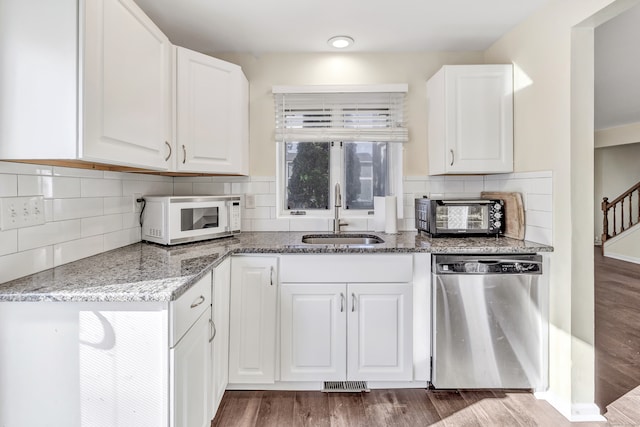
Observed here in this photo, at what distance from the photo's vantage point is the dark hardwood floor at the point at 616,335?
200cm

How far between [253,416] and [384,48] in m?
2.54

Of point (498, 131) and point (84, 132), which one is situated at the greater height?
point (498, 131)

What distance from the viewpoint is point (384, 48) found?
2.45 m

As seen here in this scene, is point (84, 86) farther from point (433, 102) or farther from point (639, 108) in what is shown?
point (639, 108)

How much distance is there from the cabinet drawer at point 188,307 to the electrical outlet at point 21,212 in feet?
2.26

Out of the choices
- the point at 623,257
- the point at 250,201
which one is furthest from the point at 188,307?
the point at 623,257

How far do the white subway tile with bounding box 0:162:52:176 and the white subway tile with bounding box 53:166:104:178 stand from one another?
40 millimetres

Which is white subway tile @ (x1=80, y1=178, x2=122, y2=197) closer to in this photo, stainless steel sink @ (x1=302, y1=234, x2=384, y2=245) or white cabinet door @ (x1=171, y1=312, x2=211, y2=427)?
white cabinet door @ (x1=171, y1=312, x2=211, y2=427)

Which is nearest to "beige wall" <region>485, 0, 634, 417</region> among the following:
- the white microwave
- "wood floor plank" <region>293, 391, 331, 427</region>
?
"wood floor plank" <region>293, 391, 331, 427</region>

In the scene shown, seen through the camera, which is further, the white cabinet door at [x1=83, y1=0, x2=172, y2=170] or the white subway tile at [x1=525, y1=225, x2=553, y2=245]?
the white subway tile at [x1=525, y1=225, x2=553, y2=245]

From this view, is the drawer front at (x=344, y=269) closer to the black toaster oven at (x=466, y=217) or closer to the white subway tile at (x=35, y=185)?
the black toaster oven at (x=466, y=217)

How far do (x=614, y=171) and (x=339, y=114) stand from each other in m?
6.95

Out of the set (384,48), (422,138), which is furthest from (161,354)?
(384,48)

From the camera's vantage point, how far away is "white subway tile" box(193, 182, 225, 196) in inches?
100.0
